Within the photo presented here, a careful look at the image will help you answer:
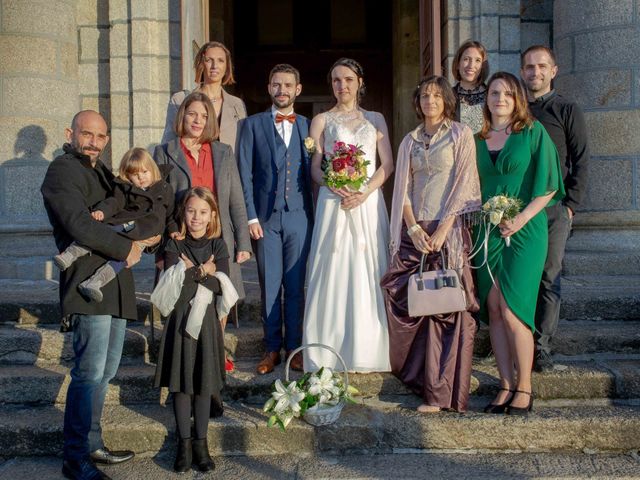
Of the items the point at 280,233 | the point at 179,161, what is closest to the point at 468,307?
the point at 280,233

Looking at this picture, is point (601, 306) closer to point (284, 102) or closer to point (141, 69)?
point (284, 102)

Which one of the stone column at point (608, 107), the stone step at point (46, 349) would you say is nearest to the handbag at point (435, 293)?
the stone step at point (46, 349)

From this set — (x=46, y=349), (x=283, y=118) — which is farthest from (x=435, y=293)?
(x=46, y=349)

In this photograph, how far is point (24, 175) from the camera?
6.23 meters

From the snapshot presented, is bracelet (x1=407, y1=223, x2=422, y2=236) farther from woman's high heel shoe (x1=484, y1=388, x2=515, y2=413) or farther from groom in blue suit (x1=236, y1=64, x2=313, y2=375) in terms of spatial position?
woman's high heel shoe (x1=484, y1=388, x2=515, y2=413)

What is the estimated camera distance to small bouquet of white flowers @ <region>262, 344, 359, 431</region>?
12.0 feet

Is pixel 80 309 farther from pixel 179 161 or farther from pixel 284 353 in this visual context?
pixel 284 353

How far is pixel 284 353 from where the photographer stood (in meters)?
4.70

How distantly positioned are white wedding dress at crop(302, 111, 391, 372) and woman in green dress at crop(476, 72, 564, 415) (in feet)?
2.42

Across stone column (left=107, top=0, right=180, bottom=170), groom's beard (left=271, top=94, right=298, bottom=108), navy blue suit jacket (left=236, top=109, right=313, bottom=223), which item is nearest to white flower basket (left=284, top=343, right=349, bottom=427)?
navy blue suit jacket (left=236, top=109, right=313, bottom=223)

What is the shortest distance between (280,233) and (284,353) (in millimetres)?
930

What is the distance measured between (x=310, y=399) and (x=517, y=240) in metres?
1.58

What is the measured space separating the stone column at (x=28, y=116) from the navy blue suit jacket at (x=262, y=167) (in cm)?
277

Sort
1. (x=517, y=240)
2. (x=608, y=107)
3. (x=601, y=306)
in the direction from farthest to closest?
(x=608, y=107), (x=601, y=306), (x=517, y=240)
